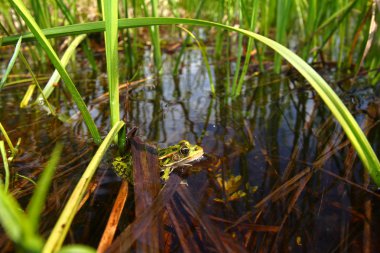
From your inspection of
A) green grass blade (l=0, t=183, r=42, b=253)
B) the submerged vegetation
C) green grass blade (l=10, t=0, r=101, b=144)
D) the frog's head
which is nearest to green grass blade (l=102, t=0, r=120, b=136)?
the submerged vegetation

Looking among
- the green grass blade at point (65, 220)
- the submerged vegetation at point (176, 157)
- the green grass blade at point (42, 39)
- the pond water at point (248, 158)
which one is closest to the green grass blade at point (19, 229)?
the submerged vegetation at point (176, 157)

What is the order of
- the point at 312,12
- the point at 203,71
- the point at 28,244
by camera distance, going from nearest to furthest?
1. the point at 28,244
2. the point at 312,12
3. the point at 203,71

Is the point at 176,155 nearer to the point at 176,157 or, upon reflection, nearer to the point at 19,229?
the point at 176,157

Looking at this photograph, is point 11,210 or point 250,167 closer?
point 11,210

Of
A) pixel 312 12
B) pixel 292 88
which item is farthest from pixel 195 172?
pixel 312 12

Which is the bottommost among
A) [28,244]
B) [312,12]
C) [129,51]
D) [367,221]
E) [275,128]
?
[367,221]

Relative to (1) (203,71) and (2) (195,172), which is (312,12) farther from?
(2) (195,172)

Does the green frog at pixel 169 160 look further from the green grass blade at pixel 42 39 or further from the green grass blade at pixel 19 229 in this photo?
the green grass blade at pixel 19 229

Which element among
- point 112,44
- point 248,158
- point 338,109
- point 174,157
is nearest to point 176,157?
point 174,157
